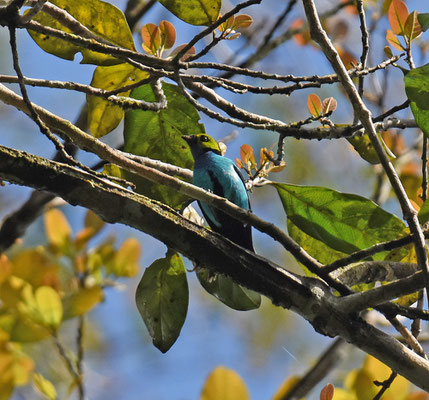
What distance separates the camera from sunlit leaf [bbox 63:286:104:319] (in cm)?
240

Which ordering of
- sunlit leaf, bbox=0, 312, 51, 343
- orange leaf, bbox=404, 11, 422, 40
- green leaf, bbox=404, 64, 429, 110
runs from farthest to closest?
sunlit leaf, bbox=0, 312, 51, 343, orange leaf, bbox=404, 11, 422, 40, green leaf, bbox=404, 64, 429, 110

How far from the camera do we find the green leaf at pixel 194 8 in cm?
221

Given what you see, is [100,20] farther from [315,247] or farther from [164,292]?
[315,247]

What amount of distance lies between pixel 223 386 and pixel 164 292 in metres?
0.59

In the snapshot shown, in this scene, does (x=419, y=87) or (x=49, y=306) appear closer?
(x=419, y=87)

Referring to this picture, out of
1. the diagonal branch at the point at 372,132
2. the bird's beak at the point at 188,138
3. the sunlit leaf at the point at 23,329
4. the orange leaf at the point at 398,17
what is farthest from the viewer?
the bird's beak at the point at 188,138

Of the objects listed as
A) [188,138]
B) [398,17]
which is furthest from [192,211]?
[398,17]

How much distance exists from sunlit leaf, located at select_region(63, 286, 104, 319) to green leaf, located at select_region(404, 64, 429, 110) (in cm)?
137

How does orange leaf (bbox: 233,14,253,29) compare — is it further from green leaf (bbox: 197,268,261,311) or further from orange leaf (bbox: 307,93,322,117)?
green leaf (bbox: 197,268,261,311)

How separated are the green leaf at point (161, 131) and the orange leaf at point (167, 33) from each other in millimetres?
210

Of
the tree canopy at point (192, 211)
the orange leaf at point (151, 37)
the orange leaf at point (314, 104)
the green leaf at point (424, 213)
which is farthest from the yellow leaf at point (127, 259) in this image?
the green leaf at point (424, 213)

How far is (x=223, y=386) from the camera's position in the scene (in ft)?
6.12

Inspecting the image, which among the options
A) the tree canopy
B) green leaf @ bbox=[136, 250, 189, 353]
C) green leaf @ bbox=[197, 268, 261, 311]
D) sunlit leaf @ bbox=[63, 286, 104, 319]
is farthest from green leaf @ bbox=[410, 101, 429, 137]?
sunlit leaf @ bbox=[63, 286, 104, 319]

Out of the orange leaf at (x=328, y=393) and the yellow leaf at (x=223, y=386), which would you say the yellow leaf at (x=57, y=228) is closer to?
the yellow leaf at (x=223, y=386)
